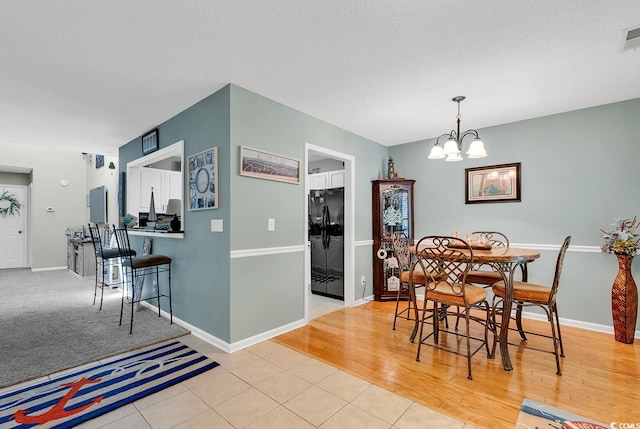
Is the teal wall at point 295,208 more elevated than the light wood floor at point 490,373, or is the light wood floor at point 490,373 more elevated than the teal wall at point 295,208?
the teal wall at point 295,208

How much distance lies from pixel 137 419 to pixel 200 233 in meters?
1.67

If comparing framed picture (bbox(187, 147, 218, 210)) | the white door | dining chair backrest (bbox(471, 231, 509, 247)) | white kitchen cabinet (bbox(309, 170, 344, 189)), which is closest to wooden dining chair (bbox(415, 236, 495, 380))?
dining chair backrest (bbox(471, 231, 509, 247))

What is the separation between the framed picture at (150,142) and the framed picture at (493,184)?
13.9 feet

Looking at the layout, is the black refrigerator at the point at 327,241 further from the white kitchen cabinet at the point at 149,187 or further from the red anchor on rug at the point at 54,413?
the red anchor on rug at the point at 54,413

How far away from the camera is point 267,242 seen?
10.1 ft

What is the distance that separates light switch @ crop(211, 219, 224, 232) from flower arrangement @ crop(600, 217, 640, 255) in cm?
391

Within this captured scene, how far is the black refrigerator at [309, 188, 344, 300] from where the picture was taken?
4.48m

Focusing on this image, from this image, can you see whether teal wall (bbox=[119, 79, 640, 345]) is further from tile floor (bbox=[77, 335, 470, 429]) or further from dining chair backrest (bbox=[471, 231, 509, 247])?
tile floor (bbox=[77, 335, 470, 429])

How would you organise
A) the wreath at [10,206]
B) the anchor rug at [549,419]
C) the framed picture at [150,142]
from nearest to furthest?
the anchor rug at [549,419] < the framed picture at [150,142] < the wreath at [10,206]

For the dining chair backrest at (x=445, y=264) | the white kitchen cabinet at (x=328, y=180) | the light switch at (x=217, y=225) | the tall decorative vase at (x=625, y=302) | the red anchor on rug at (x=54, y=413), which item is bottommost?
the red anchor on rug at (x=54, y=413)

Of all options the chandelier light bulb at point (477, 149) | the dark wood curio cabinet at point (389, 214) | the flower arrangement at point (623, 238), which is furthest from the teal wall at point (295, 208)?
the chandelier light bulb at point (477, 149)

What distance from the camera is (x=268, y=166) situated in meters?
3.07

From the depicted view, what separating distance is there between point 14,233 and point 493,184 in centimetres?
1038

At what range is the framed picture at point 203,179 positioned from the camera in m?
2.88
